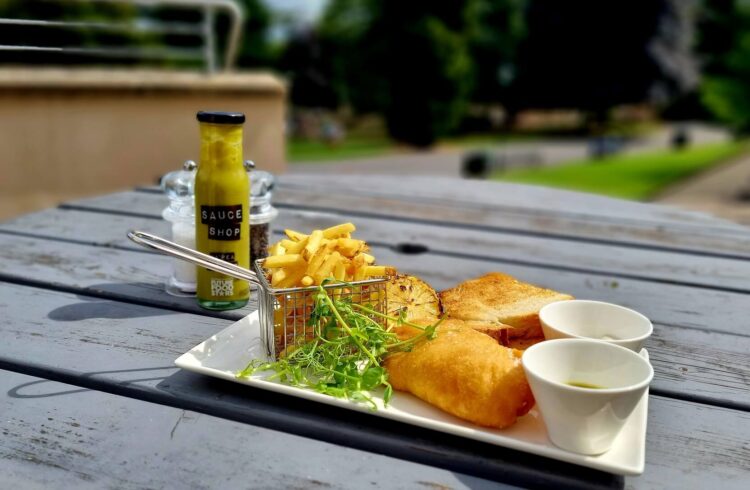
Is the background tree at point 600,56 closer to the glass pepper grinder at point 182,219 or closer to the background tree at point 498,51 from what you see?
the background tree at point 498,51

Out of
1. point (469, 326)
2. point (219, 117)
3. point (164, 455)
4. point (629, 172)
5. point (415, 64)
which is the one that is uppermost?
point (415, 64)

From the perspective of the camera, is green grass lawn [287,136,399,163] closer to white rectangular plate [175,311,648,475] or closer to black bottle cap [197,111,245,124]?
black bottle cap [197,111,245,124]

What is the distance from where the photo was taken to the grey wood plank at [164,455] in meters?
0.98

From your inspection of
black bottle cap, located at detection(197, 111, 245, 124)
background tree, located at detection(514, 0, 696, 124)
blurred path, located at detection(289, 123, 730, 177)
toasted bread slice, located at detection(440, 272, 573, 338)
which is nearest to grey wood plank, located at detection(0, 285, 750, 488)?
toasted bread slice, located at detection(440, 272, 573, 338)

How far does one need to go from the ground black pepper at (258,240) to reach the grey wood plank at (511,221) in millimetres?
861

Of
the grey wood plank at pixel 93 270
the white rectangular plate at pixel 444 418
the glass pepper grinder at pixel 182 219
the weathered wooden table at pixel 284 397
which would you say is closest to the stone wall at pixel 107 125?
the weathered wooden table at pixel 284 397

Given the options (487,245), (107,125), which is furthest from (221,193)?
(107,125)

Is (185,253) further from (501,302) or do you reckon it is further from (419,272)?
(419,272)

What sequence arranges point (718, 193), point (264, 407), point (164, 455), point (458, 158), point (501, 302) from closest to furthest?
point (164, 455) < point (264, 407) < point (501, 302) < point (718, 193) < point (458, 158)

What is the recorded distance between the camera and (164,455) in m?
1.03

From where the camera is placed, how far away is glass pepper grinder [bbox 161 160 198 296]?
165 centimetres

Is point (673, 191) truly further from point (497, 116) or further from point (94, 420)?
point (497, 116)

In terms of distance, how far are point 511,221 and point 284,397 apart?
5.25 feet

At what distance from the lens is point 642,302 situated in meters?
1.79
